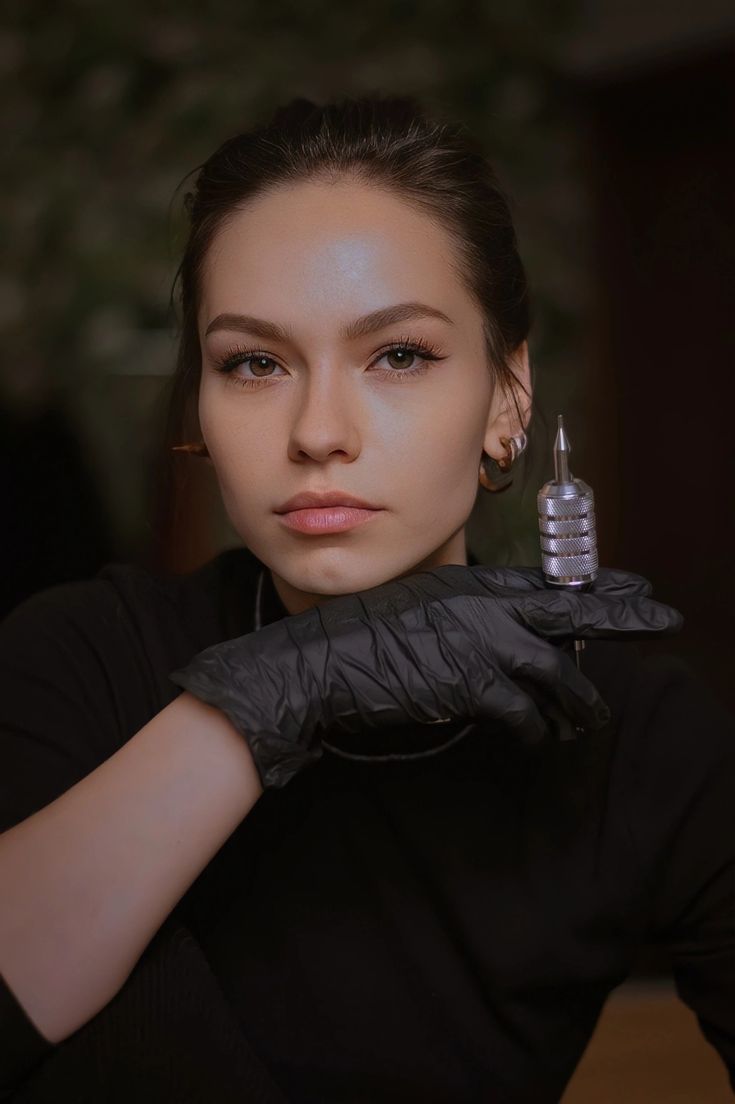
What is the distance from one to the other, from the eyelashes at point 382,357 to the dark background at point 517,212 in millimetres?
326

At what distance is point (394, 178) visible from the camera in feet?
2.66

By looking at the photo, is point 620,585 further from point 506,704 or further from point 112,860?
point 112,860

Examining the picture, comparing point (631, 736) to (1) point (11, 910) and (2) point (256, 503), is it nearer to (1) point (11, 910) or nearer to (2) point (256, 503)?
(2) point (256, 503)

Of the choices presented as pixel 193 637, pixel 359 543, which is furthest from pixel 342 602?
pixel 193 637

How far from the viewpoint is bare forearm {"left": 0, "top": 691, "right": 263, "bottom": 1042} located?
0.68 m

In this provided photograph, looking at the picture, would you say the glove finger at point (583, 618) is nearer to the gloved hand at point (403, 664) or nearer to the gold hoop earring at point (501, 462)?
the gloved hand at point (403, 664)

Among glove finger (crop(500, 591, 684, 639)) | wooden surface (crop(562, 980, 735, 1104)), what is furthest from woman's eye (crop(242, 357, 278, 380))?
wooden surface (crop(562, 980, 735, 1104))

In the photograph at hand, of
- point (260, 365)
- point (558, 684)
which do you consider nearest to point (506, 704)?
point (558, 684)

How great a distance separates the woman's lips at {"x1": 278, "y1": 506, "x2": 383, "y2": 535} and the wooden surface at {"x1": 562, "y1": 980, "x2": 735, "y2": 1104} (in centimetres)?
57

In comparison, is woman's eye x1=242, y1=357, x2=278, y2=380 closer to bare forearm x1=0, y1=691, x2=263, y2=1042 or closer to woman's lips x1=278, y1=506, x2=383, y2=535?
woman's lips x1=278, y1=506, x2=383, y2=535

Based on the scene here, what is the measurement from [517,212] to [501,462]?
342 millimetres

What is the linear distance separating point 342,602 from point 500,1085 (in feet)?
1.23

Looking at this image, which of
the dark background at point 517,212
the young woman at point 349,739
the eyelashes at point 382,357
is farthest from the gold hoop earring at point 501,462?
the dark background at point 517,212

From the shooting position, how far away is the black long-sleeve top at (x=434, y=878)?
0.80 metres
